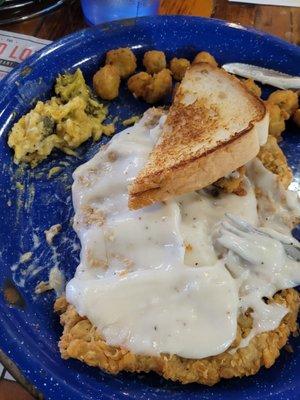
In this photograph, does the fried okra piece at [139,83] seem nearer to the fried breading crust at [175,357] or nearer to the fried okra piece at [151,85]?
the fried okra piece at [151,85]

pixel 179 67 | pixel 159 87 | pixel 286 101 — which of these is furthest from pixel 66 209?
pixel 286 101

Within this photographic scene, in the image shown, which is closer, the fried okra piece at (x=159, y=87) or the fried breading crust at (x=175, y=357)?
the fried breading crust at (x=175, y=357)

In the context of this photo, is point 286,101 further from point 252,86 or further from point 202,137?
point 202,137

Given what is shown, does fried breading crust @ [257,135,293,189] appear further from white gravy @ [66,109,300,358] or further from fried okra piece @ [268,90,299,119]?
fried okra piece @ [268,90,299,119]

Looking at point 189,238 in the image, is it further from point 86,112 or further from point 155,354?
point 86,112

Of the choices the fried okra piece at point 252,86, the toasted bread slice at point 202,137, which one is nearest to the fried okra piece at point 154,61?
the toasted bread slice at point 202,137

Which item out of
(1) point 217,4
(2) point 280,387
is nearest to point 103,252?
(2) point 280,387
